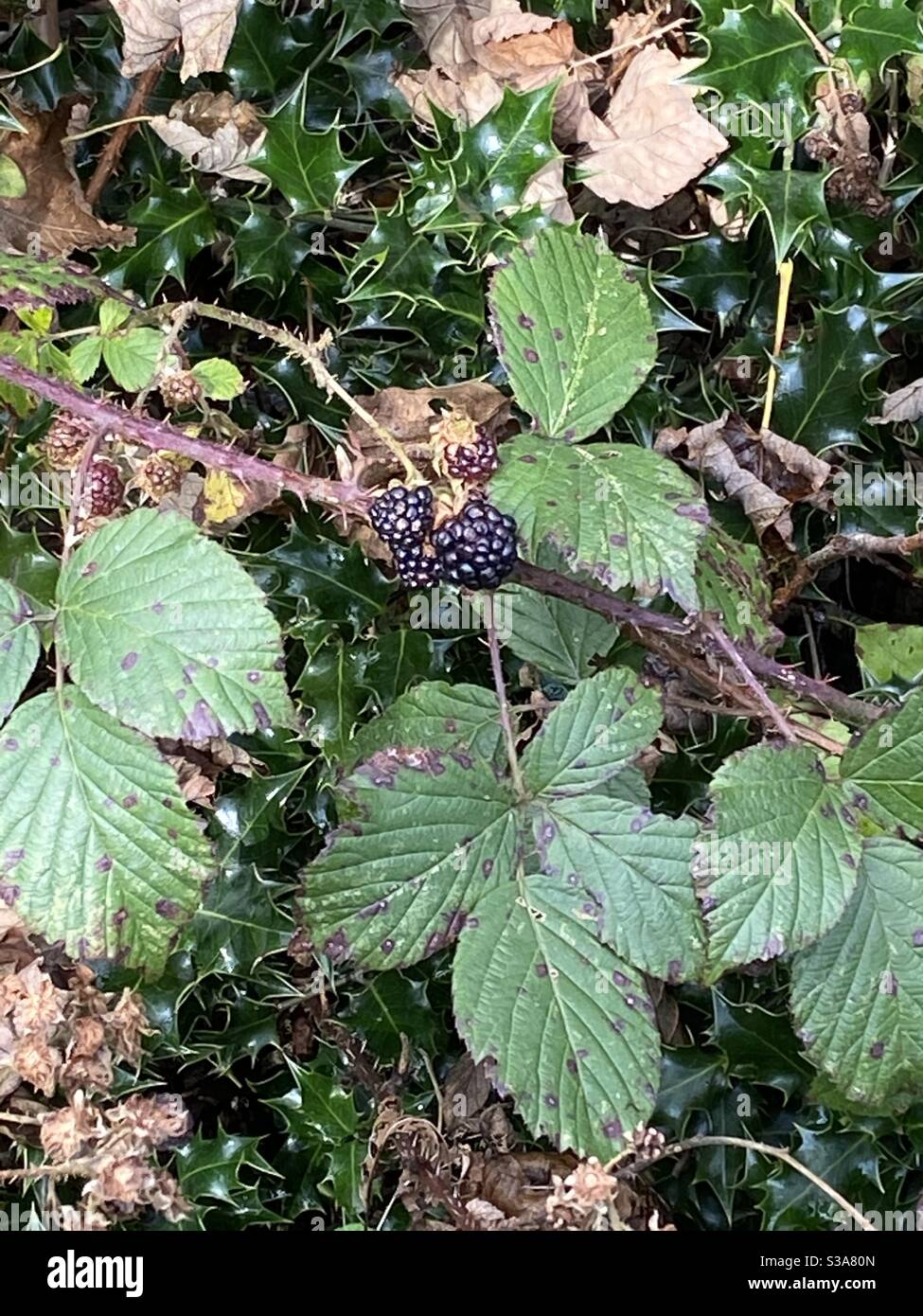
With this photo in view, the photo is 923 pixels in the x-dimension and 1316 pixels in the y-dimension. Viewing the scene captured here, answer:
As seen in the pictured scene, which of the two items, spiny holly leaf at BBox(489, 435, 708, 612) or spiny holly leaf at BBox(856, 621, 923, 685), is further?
spiny holly leaf at BBox(856, 621, 923, 685)

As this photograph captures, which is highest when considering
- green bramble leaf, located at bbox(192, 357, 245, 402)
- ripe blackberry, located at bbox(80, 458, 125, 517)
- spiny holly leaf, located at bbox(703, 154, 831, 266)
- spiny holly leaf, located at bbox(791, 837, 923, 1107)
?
spiny holly leaf, located at bbox(703, 154, 831, 266)

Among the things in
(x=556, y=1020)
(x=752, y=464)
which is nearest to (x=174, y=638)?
(x=556, y=1020)

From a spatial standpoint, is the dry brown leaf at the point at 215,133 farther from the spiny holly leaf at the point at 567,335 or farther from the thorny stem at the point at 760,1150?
the thorny stem at the point at 760,1150

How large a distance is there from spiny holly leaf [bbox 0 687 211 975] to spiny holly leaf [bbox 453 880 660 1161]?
1.04 feet

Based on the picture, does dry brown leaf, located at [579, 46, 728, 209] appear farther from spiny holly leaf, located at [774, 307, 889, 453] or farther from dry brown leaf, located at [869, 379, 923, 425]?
dry brown leaf, located at [869, 379, 923, 425]

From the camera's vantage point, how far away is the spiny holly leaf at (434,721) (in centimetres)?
127

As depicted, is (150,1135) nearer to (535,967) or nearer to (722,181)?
(535,967)

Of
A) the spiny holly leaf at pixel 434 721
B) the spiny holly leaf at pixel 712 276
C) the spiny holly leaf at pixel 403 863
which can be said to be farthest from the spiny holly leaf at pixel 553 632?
the spiny holly leaf at pixel 712 276

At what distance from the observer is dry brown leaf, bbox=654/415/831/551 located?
62.8 inches

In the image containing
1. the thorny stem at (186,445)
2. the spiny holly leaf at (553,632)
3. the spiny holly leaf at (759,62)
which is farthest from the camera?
the spiny holly leaf at (759,62)

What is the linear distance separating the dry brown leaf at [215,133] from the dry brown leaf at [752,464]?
743mm

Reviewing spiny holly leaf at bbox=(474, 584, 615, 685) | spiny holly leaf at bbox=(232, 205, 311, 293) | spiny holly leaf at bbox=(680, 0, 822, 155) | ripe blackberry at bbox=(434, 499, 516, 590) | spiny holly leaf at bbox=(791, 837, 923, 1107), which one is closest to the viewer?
ripe blackberry at bbox=(434, 499, 516, 590)

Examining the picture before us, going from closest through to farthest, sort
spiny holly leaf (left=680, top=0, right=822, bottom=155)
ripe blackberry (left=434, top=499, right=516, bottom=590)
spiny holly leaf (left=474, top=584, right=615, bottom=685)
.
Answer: ripe blackberry (left=434, top=499, right=516, bottom=590) → spiny holly leaf (left=474, top=584, right=615, bottom=685) → spiny holly leaf (left=680, top=0, right=822, bottom=155)

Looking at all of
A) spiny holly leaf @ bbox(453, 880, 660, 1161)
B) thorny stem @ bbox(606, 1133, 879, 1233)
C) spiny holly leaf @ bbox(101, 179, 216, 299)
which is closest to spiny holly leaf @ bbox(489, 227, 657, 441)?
spiny holly leaf @ bbox(453, 880, 660, 1161)
